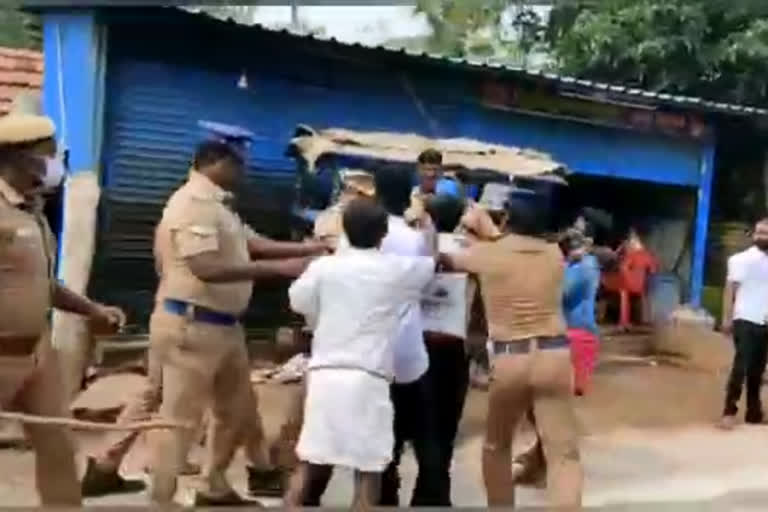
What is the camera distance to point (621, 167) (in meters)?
16.2

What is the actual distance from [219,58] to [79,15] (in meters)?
1.47

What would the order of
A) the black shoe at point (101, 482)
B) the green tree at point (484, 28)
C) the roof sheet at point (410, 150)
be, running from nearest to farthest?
the black shoe at point (101, 482)
the roof sheet at point (410, 150)
the green tree at point (484, 28)

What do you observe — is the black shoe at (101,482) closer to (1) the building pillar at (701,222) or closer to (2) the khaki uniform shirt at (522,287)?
(2) the khaki uniform shirt at (522,287)

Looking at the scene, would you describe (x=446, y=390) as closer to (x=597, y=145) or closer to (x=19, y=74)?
(x=19, y=74)

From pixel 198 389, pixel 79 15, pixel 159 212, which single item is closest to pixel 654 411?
pixel 159 212

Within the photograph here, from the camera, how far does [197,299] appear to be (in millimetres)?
6023

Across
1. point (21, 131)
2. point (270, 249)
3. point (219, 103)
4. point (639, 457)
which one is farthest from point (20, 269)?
point (219, 103)

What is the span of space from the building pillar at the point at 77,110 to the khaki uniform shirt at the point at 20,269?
5977mm

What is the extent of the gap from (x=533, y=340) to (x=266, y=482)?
1.60m

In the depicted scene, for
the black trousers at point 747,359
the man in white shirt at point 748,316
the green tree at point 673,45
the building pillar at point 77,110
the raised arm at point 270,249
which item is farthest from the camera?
the green tree at point 673,45

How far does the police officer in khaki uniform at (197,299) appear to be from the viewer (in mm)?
5891

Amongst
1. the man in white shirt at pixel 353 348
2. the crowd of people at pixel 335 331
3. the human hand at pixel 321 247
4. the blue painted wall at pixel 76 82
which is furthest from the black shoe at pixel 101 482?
the blue painted wall at pixel 76 82

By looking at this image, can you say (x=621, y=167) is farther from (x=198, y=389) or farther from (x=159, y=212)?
(x=198, y=389)

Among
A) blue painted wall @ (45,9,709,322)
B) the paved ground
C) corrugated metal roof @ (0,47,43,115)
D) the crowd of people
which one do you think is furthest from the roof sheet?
the crowd of people
